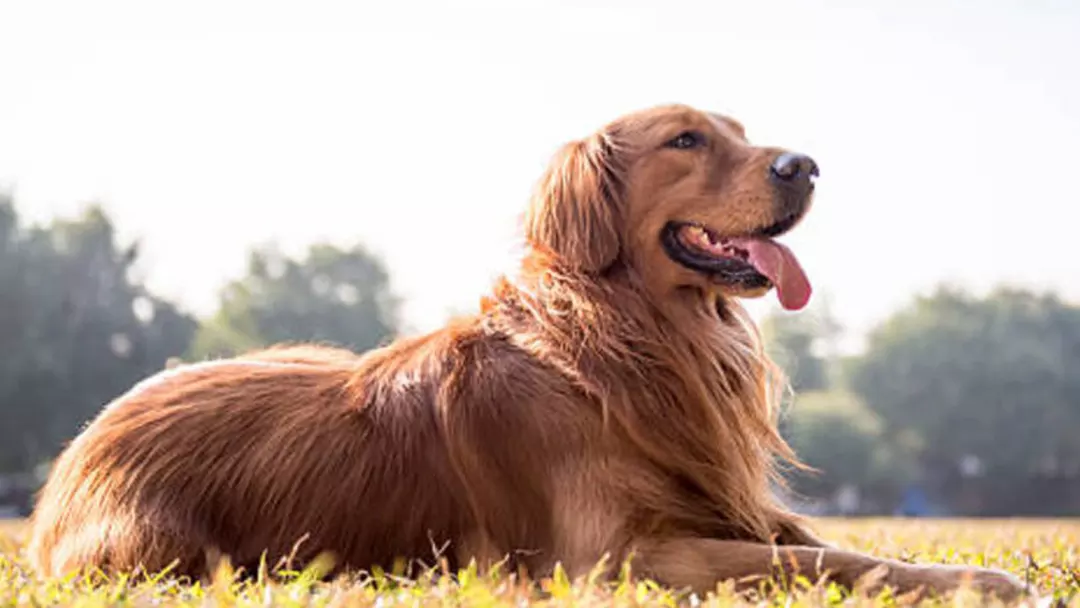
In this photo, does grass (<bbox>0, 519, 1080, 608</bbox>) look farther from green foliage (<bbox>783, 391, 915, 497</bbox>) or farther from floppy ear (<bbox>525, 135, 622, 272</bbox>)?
green foliage (<bbox>783, 391, 915, 497</bbox>)

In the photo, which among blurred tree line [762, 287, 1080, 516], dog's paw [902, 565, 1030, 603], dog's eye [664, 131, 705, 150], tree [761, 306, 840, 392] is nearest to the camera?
dog's paw [902, 565, 1030, 603]

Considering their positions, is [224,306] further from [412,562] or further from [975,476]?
[412,562]

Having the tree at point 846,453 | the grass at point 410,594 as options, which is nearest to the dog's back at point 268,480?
the grass at point 410,594

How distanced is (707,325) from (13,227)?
4333cm

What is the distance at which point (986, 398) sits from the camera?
66750 mm

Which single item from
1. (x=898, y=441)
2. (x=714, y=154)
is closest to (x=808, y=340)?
(x=898, y=441)

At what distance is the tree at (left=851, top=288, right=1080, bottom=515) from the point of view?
65.8 meters

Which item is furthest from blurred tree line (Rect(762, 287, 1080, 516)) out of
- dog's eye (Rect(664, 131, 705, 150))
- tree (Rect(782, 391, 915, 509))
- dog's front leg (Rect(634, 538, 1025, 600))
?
dog's front leg (Rect(634, 538, 1025, 600))

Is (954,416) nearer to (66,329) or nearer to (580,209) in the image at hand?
(66,329)

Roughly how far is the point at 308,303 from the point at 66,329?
47.9 feet

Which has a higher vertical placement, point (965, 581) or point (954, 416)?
point (965, 581)

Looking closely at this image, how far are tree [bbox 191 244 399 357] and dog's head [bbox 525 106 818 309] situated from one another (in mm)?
49131

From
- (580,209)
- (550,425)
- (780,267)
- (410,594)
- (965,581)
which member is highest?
(580,209)

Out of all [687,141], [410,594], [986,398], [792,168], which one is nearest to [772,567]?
[410,594]
